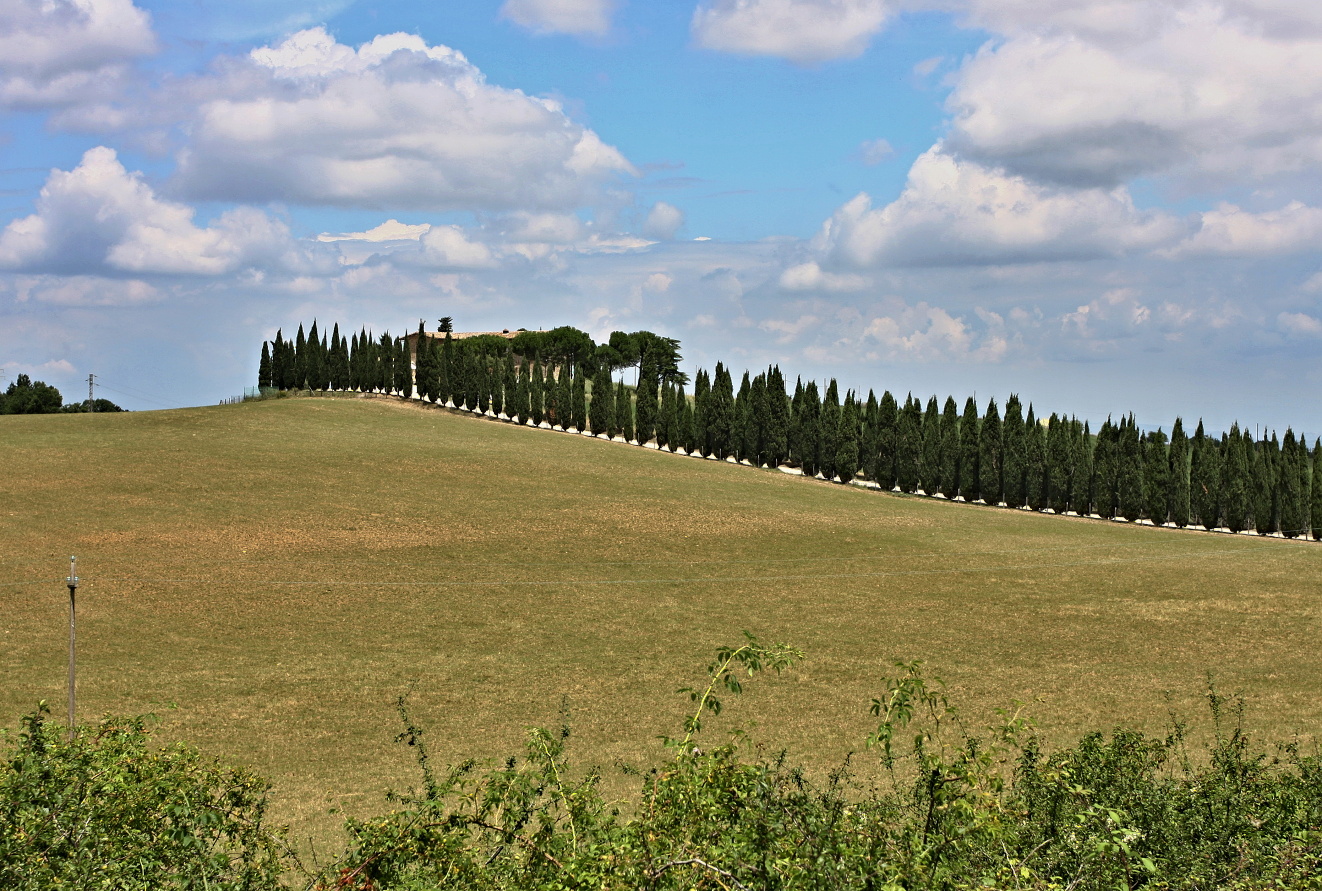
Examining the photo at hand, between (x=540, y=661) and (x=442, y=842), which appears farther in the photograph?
(x=540, y=661)

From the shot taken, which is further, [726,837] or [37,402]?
[37,402]

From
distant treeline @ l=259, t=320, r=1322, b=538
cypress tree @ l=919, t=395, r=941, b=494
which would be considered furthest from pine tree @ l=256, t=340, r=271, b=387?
cypress tree @ l=919, t=395, r=941, b=494

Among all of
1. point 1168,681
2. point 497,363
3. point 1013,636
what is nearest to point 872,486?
point 497,363

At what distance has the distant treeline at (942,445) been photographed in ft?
182

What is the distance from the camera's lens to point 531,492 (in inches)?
1657

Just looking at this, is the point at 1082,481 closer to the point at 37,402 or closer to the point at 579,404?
the point at 579,404

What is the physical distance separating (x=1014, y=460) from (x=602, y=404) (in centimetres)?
2691

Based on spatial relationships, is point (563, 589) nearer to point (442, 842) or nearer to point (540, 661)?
point (540, 661)

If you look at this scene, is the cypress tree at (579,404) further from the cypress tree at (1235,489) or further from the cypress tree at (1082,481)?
the cypress tree at (1235,489)

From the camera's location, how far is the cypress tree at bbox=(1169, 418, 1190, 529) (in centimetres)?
Answer: 5547

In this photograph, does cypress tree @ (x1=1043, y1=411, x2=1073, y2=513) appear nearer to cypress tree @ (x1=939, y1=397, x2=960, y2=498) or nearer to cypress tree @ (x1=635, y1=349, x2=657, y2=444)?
cypress tree @ (x1=939, y1=397, x2=960, y2=498)

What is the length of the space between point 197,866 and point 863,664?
17.6m

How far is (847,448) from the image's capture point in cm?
6025

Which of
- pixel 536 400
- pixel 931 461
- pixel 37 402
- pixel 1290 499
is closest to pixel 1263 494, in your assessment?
pixel 1290 499
